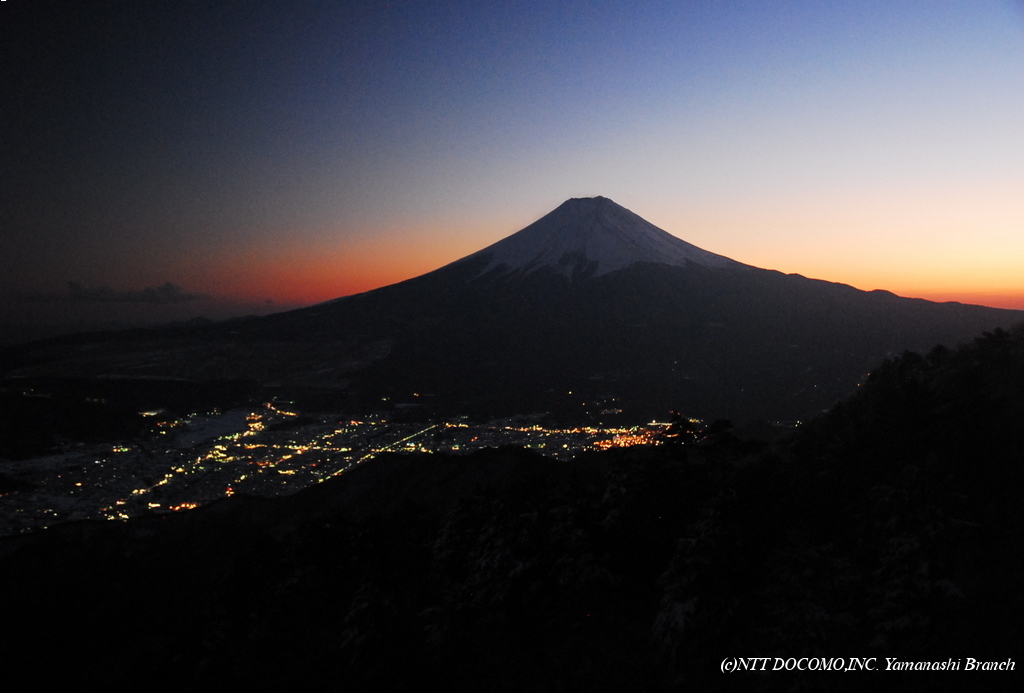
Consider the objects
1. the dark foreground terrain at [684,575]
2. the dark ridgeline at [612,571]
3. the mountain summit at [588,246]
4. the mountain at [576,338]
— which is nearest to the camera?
the dark foreground terrain at [684,575]

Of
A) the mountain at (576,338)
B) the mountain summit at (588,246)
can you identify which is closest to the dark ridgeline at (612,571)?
the mountain at (576,338)

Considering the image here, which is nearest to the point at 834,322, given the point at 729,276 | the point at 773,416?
the point at 729,276

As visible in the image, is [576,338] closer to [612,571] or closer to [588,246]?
[588,246]

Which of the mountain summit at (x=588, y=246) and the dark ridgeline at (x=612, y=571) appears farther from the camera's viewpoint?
the mountain summit at (x=588, y=246)

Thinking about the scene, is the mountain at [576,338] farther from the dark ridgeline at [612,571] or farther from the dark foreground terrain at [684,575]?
the dark foreground terrain at [684,575]

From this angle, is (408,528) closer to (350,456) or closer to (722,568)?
(722,568)

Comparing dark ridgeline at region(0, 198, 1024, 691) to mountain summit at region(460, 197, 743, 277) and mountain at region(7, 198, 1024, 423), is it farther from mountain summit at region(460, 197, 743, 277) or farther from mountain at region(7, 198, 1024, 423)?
mountain summit at region(460, 197, 743, 277)
